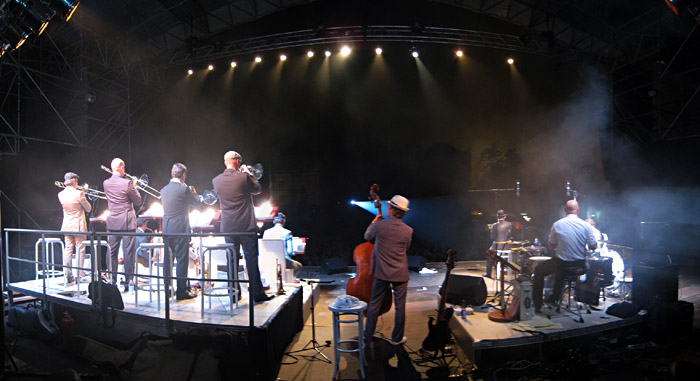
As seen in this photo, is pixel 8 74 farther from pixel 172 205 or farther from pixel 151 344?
pixel 151 344

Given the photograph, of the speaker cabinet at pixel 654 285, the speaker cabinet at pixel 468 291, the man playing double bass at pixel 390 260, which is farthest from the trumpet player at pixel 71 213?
the speaker cabinet at pixel 654 285

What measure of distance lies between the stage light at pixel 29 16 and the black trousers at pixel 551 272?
22.3ft

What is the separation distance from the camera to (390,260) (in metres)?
4.43

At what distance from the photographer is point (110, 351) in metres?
4.26

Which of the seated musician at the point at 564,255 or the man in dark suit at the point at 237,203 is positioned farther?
the seated musician at the point at 564,255

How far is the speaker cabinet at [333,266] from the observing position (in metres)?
9.73

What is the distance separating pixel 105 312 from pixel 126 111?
26.2 ft

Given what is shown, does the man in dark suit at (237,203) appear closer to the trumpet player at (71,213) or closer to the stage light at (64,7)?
the trumpet player at (71,213)

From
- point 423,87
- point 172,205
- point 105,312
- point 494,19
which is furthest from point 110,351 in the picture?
point 494,19

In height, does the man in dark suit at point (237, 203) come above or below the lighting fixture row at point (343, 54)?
below

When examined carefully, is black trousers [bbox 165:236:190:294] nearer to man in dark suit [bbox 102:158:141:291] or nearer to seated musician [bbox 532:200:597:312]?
man in dark suit [bbox 102:158:141:291]

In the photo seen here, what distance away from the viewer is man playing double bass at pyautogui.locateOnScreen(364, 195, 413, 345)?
442 centimetres

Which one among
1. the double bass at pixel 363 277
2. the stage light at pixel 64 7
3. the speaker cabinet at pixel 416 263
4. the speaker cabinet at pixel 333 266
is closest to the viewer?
the stage light at pixel 64 7

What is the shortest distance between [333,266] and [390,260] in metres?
5.55
